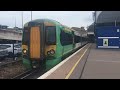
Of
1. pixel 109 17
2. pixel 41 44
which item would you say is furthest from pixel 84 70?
pixel 109 17

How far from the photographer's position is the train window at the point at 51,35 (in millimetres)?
17897

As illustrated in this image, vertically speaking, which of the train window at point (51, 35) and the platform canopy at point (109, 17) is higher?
the platform canopy at point (109, 17)

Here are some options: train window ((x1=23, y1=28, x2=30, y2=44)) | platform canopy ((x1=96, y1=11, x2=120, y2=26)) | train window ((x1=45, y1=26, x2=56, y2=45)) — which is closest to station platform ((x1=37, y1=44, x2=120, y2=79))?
train window ((x1=45, y1=26, x2=56, y2=45))

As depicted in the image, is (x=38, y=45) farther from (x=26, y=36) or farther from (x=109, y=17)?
(x=109, y=17)

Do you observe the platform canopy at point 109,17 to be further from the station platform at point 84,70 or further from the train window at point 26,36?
the station platform at point 84,70

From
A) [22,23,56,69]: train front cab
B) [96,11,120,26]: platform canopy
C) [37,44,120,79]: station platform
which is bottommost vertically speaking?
[37,44,120,79]: station platform

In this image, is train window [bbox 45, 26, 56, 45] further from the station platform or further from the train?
the station platform

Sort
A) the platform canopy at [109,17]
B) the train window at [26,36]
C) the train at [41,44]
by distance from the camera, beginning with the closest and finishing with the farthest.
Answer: the train at [41,44] → the train window at [26,36] → the platform canopy at [109,17]

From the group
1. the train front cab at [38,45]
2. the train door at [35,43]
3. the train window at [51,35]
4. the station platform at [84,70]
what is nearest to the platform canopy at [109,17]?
the train window at [51,35]

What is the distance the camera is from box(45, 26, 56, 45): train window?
58.7ft

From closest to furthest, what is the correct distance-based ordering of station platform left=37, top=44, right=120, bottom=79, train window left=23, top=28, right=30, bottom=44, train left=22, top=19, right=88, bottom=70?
station platform left=37, top=44, right=120, bottom=79 < train left=22, top=19, right=88, bottom=70 < train window left=23, top=28, right=30, bottom=44

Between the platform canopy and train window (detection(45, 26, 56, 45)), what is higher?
the platform canopy
